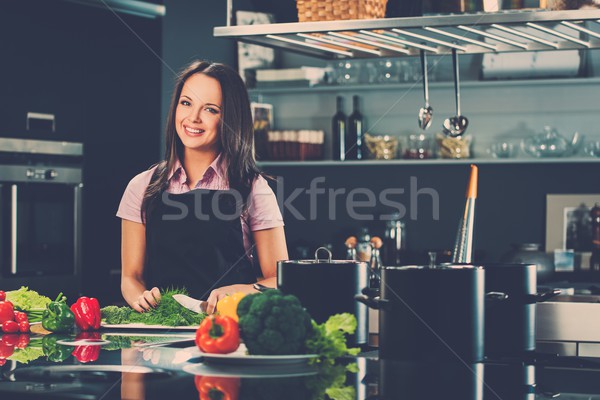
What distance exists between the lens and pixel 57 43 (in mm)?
5066

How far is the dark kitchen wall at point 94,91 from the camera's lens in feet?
15.9

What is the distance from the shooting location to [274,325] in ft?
5.20

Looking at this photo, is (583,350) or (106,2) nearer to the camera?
(583,350)

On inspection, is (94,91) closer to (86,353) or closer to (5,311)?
(5,311)

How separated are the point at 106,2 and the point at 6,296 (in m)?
3.33

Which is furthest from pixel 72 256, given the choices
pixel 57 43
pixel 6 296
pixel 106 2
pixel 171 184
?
pixel 6 296

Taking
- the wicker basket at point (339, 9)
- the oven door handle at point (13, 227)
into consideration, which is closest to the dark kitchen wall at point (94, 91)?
the oven door handle at point (13, 227)

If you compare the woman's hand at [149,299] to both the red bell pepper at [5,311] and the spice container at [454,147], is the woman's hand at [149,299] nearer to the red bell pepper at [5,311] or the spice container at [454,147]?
the red bell pepper at [5,311]

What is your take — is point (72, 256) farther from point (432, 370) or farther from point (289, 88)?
point (432, 370)

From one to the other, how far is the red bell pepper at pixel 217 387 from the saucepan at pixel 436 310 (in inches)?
14.1

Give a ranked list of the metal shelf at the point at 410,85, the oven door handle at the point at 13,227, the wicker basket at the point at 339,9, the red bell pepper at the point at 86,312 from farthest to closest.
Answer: the metal shelf at the point at 410,85
the oven door handle at the point at 13,227
the wicker basket at the point at 339,9
the red bell pepper at the point at 86,312

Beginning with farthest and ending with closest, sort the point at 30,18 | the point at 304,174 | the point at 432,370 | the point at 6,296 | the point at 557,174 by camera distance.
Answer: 1. the point at 304,174
2. the point at 557,174
3. the point at 30,18
4. the point at 6,296
5. the point at 432,370

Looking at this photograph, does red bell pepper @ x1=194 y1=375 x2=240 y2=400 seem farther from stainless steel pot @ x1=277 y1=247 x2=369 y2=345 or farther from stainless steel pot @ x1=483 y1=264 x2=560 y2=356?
stainless steel pot @ x1=483 y1=264 x2=560 y2=356

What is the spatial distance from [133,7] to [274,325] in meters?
4.34
